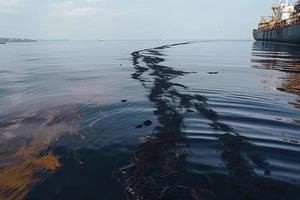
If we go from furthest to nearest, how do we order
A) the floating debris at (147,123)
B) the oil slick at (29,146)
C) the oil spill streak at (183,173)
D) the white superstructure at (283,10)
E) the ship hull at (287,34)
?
1. the white superstructure at (283,10)
2. the ship hull at (287,34)
3. the floating debris at (147,123)
4. the oil slick at (29,146)
5. the oil spill streak at (183,173)

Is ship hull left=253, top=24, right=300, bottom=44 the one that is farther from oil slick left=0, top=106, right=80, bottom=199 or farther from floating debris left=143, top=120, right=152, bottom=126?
oil slick left=0, top=106, right=80, bottom=199

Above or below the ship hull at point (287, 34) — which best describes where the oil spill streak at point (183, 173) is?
above

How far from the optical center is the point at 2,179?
7922 mm

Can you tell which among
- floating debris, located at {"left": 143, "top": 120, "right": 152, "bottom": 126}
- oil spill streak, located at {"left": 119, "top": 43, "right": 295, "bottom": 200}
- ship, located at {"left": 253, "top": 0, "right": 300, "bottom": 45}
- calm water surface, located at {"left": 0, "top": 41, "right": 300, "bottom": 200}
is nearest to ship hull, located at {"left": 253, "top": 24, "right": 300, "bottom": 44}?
ship, located at {"left": 253, "top": 0, "right": 300, "bottom": 45}

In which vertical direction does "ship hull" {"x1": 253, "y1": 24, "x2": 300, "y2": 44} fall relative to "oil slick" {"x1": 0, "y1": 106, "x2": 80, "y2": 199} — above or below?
below

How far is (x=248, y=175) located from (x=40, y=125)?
26.3 feet

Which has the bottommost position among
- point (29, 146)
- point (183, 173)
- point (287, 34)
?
point (287, 34)

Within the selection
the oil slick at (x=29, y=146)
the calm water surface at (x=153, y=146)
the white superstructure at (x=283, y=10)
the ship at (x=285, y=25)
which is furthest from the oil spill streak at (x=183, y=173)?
the white superstructure at (x=283, y=10)

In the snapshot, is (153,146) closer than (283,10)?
Yes

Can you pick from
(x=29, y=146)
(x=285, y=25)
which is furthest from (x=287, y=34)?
(x=29, y=146)

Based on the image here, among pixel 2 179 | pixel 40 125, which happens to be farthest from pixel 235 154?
pixel 40 125

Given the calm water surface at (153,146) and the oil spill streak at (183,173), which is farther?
the calm water surface at (153,146)

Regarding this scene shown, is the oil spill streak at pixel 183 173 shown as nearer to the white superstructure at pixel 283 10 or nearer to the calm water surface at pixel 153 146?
the calm water surface at pixel 153 146

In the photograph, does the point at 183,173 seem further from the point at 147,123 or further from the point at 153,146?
the point at 147,123
